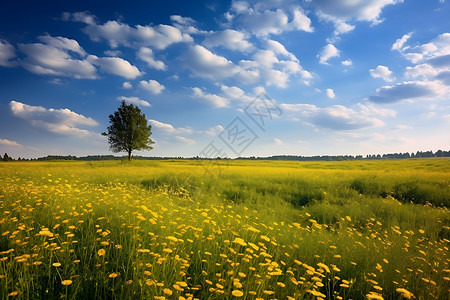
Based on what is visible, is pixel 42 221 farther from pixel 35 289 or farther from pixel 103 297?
pixel 103 297

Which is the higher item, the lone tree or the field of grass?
the lone tree

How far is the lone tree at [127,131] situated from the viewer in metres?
38.8

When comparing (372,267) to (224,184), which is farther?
(224,184)

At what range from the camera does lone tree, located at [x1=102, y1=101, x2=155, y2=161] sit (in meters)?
38.8

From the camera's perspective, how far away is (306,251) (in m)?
4.06

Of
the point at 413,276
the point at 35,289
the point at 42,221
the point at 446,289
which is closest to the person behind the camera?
the point at 35,289

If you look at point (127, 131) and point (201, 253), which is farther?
point (127, 131)

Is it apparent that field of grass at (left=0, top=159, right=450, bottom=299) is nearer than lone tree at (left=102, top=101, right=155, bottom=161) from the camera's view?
Yes

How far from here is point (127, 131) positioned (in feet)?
129

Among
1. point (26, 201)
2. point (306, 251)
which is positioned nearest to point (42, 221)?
point (26, 201)

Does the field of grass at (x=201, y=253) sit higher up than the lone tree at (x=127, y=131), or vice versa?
the lone tree at (x=127, y=131)

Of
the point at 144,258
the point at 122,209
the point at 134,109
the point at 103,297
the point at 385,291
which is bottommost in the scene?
the point at 385,291

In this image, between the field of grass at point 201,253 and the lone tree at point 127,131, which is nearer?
the field of grass at point 201,253

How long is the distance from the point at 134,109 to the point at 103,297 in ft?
136
